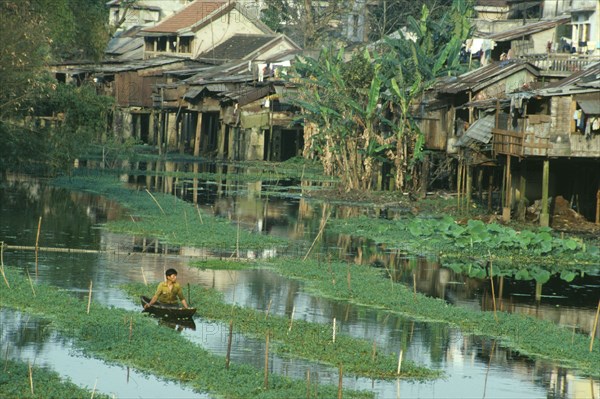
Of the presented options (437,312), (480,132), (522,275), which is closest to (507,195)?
(480,132)

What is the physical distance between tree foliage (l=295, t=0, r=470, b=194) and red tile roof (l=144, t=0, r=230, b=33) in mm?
31966

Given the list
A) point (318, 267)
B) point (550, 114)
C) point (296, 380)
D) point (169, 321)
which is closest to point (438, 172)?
Result: point (550, 114)

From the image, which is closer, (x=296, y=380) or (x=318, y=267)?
(x=296, y=380)

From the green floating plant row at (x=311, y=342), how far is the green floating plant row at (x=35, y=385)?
3506 mm

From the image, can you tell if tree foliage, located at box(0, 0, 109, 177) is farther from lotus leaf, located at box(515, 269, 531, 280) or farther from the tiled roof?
the tiled roof

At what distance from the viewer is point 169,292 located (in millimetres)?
19078

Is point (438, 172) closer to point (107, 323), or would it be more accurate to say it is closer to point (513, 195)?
point (513, 195)

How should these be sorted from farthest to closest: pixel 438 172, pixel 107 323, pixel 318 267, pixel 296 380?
pixel 438 172 → pixel 318 267 → pixel 107 323 → pixel 296 380

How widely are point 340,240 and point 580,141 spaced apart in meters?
7.17

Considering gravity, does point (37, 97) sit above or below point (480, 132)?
above

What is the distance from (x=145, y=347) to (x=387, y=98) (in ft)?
86.0

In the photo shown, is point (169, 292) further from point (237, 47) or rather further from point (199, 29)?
point (199, 29)

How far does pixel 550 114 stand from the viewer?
108 ft

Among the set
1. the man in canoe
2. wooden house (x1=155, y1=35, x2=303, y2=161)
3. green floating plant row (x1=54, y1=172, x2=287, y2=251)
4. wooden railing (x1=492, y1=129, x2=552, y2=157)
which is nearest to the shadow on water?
the man in canoe
